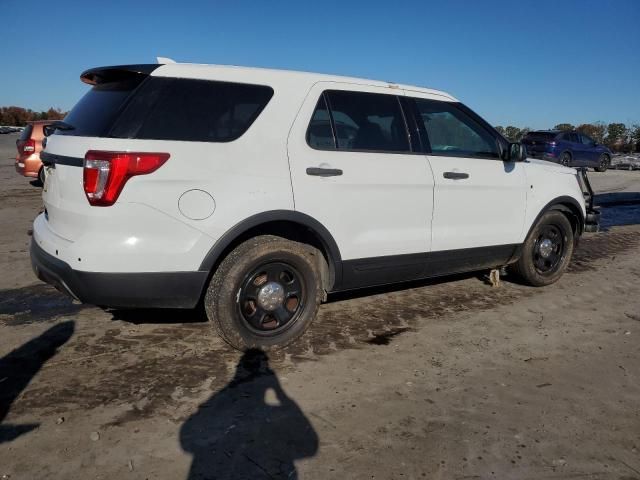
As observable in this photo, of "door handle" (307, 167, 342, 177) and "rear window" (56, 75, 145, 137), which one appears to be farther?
"door handle" (307, 167, 342, 177)

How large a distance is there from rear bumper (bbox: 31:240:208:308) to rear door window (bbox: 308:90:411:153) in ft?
4.31

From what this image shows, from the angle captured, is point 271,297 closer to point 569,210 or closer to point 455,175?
point 455,175

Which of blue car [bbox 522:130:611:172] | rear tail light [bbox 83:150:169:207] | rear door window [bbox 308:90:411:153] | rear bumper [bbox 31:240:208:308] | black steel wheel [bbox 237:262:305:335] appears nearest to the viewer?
rear tail light [bbox 83:150:169:207]

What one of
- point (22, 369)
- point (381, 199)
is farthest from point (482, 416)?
point (22, 369)

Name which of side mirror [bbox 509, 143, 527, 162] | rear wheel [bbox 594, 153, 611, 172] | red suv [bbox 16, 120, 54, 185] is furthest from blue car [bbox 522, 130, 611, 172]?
red suv [bbox 16, 120, 54, 185]

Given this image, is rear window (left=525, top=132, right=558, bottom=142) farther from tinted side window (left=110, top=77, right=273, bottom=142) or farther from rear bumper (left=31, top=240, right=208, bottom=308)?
rear bumper (left=31, top=240, right=208, bottom=308)

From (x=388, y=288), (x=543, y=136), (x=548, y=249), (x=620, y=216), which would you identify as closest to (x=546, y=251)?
(x=548, y=249)

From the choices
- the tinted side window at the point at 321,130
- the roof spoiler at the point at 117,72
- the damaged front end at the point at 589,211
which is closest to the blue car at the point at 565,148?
the damaged front end at the point at 589,211

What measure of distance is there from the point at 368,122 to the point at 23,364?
2957 millimetres

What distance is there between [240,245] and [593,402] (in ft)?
7.90

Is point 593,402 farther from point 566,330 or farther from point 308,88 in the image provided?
point 308,88

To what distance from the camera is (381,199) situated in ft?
13.1

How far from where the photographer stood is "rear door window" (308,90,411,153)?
384 centimetres

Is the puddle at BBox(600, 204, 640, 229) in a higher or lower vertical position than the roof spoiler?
lower
